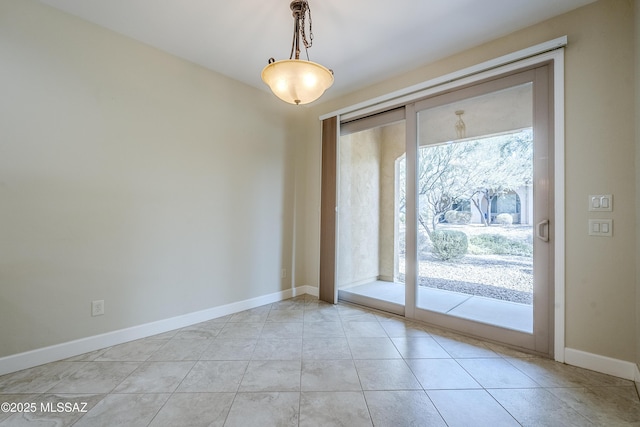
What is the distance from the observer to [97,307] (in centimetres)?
231

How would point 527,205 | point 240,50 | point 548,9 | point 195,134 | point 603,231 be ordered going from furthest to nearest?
point 195,134, point 240,50, point 527,205, point 548,9, point 603,231

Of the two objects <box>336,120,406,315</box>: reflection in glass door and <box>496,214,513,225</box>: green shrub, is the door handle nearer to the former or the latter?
<box>496,214,513,225</box>: green shrub

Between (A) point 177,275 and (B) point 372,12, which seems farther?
(A) point 177,275

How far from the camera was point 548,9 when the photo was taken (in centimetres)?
212

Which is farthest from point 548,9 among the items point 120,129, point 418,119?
point 120,129

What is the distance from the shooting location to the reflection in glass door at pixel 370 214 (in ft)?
12.3

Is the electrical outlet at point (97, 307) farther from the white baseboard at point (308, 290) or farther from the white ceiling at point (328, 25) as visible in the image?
the white ceiling at point (328, 25)

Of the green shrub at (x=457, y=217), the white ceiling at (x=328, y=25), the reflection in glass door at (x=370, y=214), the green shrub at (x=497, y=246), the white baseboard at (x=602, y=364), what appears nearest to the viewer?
the white baseboard at (x=602, y=364)

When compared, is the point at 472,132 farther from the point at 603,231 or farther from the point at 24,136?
the point at 24,136

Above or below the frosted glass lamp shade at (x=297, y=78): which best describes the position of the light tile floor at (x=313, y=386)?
below

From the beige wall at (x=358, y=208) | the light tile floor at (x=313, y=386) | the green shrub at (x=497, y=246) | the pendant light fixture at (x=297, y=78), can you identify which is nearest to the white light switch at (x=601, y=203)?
the green shrub at (x=497, y=246)

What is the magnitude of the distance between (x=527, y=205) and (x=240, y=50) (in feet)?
9.94

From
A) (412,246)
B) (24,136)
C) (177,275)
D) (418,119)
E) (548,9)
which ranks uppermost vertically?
(548,9)

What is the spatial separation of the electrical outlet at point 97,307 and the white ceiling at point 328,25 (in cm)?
237
